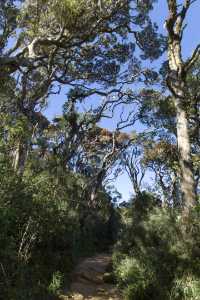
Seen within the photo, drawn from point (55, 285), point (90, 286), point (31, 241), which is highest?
point (31, 241)

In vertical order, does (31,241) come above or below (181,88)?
below

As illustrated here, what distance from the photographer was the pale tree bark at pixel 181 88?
35.3 feet

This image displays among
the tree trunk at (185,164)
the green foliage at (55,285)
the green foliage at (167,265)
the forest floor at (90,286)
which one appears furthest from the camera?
the tree trunk at (185,164)

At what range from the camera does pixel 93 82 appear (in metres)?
18.7

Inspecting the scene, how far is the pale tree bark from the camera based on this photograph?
10.8 meters

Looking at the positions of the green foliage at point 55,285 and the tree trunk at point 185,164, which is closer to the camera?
the green foliage at point 55,285

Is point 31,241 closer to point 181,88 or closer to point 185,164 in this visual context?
point 185,164

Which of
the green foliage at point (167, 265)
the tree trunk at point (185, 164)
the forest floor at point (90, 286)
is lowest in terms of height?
the forest floor at point (90, 286)

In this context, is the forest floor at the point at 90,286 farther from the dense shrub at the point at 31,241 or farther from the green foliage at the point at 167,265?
the green foliage at the point at 167,265

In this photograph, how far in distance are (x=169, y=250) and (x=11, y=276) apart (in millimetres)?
3736

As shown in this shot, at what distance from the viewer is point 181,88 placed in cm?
1216

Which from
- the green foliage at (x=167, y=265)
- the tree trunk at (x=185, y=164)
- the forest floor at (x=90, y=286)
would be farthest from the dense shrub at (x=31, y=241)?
the tree trunk at (x=185, y=164)

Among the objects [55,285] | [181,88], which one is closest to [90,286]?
[55,285]

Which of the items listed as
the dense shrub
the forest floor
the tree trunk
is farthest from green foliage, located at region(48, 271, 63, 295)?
the tree trunk
